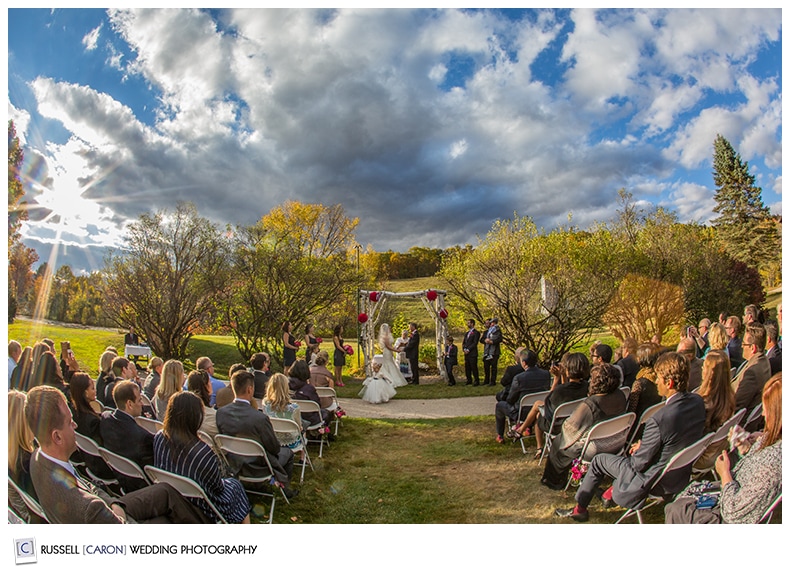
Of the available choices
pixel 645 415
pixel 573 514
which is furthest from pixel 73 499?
pixel 645 415

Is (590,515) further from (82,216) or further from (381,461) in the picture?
(82,216)

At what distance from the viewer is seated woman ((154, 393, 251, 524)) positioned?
10.4 ft

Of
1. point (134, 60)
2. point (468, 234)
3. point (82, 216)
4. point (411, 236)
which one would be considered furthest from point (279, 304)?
point (134, 60)

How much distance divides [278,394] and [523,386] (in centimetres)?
282

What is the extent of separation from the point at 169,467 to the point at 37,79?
5019mm

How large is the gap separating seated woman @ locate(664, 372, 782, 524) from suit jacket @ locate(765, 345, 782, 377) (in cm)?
174

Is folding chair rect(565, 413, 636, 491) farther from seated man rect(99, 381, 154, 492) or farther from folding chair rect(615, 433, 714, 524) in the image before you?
seated man rect(99, 381, 154, 492)

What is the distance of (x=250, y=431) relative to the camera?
4.03 m

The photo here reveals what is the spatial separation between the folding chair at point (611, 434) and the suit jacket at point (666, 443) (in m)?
0.50

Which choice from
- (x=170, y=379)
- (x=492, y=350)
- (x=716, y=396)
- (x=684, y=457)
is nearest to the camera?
(x=684, y=457)

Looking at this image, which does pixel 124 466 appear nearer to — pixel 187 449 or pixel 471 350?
pixel 187 449

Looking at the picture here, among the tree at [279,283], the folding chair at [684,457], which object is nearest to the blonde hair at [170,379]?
the folding chair at [684,457]

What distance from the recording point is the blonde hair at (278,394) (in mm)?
4809
